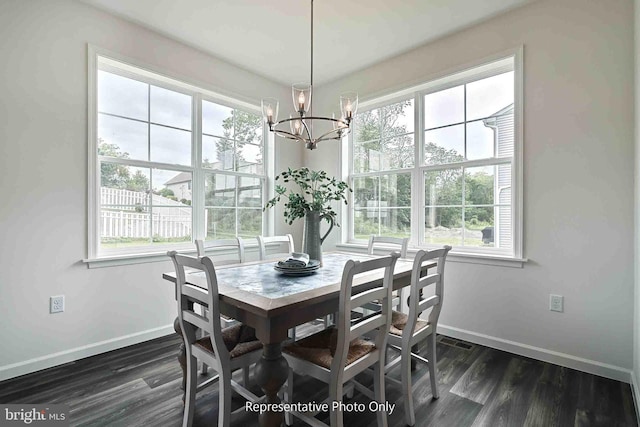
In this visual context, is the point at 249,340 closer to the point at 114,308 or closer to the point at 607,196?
the point at 114,308

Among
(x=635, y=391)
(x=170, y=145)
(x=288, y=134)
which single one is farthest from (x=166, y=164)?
(x=635, y=391)

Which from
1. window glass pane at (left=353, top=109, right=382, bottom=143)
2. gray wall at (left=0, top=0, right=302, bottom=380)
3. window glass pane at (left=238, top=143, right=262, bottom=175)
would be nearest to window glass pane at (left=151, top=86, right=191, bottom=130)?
gray wall at (left=0, top=0, right=302, bottom=380)

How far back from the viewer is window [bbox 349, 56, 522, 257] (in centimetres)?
266

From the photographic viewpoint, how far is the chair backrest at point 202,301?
1389mm

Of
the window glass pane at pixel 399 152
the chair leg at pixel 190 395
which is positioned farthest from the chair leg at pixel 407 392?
the window glass pane at pixel 399 152

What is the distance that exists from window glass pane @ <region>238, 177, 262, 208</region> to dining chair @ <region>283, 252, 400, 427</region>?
228 cm

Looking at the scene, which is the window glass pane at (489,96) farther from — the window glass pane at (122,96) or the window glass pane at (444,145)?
the window glass pane at (122,96)

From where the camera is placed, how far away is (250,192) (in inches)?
146

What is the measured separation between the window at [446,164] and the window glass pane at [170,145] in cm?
188

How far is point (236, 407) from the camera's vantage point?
1.81 metres

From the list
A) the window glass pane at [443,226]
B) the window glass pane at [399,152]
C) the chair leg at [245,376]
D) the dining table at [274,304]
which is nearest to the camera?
the dining table at [274,304]

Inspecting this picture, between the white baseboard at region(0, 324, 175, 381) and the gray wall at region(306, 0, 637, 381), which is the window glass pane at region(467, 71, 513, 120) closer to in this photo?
the gray wall at region(306, 0, 637, 381)

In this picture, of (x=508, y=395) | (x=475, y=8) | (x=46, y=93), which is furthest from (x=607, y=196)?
(x=46, y=93)

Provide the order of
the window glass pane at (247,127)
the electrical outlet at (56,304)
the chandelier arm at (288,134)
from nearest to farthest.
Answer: the chandelier arm at (288,134) < the electrical outlet at (56,304) < the window glass pane at (247,127)
